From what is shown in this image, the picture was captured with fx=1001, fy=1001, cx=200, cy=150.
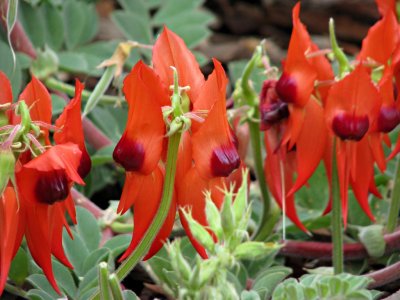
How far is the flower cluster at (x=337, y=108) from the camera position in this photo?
1.58m

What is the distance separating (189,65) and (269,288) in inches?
16.0

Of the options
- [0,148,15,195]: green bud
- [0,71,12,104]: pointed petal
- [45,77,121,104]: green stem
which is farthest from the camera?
[45,77,121,104]: green stem

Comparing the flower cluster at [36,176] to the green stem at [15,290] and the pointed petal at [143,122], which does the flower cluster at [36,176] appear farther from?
the green stem at [15,290]

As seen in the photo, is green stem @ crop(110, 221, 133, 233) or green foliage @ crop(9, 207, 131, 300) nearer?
green foliage @ crop(9, 207, 131, 300)

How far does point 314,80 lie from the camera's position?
165 centimetres

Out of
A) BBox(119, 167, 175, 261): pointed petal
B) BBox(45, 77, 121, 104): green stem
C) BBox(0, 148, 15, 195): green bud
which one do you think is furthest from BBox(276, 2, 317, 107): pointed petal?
BBox(45, 77, 121, 104): green stem

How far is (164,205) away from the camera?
1.36m

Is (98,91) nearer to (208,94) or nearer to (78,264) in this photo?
(78,264)

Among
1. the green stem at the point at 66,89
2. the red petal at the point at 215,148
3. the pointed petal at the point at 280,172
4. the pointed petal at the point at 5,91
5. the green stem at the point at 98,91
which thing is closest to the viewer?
the red petal at the point at 215,148

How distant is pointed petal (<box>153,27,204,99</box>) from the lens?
4.80 ft

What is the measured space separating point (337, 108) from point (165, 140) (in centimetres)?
33

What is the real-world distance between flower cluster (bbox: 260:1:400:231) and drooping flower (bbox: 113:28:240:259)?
23 cm

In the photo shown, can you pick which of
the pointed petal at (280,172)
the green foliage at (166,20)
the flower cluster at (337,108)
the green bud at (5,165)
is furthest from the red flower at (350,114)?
the green foliage at (166,20)

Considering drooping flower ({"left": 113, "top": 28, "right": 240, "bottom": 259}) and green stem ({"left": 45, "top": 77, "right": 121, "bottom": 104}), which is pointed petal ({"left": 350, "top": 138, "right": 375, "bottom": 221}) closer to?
drooping flower ({"left": 113, "top": 28, "right": 240, "bottom": 259})
